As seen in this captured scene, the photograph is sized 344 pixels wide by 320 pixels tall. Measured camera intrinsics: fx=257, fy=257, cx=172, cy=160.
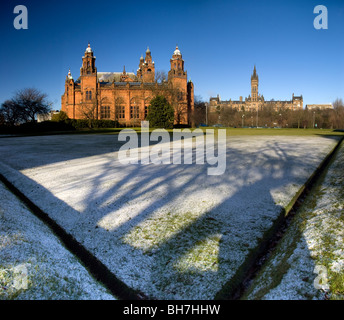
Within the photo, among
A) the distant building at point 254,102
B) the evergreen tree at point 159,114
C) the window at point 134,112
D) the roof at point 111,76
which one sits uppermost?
the distant building at point 254,102

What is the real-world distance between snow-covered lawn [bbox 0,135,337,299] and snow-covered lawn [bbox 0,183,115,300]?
0.39 m

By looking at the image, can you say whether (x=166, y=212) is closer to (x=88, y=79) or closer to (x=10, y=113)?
(x=88, y=79)

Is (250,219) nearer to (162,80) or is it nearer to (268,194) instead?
(268,194)

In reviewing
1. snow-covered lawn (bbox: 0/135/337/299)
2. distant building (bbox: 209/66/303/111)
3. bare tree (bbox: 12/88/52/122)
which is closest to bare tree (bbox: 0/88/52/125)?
bare tree (bbox: 12/88/52/122)

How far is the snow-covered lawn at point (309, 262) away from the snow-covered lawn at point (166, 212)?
415 mm

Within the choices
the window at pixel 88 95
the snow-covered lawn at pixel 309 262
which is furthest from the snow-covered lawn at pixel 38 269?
the window at pixel 88 95

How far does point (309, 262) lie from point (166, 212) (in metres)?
2.47

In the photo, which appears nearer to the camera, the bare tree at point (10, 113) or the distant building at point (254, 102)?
the bare tree at point (10, 113)

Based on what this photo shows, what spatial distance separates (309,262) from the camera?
298cm

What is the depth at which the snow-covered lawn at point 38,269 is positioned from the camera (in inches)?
100.0

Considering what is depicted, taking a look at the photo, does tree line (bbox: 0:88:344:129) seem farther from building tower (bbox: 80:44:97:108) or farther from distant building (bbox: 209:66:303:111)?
distant building (bbox: 209:66:303:111)

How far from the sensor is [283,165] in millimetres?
8773

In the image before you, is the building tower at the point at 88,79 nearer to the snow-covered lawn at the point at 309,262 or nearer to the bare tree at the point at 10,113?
the bare tree at the point at 10,113

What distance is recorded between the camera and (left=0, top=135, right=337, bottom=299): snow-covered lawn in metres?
3.15
